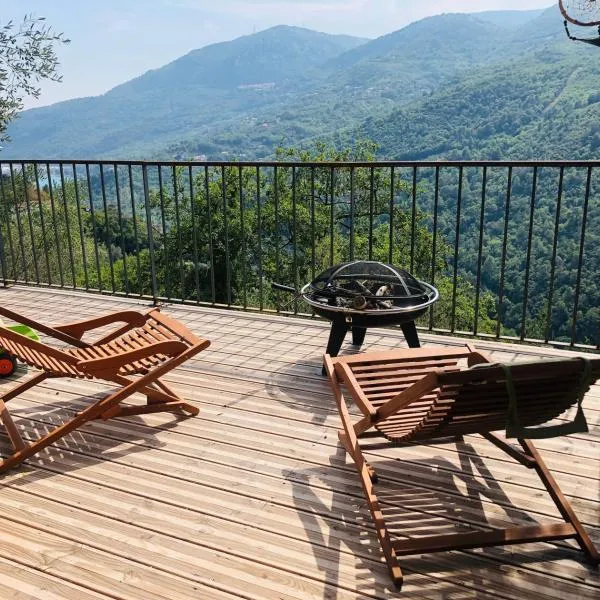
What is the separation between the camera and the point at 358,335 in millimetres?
3859

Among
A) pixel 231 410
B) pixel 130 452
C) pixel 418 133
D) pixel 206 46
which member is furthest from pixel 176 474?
pixel 206 46

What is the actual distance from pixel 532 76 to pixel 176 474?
54.3m

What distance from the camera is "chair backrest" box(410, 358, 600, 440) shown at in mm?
1693

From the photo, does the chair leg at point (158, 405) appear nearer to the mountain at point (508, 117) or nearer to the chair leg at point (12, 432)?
the chair leg at point (12, 432)

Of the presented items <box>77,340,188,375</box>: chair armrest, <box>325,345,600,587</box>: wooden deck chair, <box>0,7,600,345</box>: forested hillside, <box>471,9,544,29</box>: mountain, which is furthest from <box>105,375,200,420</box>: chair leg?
<box>471,9,544,29</box>: mountain

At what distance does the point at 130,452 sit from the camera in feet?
8.57

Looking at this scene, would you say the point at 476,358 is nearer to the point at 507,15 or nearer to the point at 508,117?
the point at 508,117

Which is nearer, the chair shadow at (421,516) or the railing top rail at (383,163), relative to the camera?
the chair shadow at (421,516)

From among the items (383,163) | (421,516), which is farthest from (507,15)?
(421,516)

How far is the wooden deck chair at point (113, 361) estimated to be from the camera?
8.41 feet

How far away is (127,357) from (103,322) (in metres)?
0.47

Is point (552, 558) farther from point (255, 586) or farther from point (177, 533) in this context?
point (177, 533)

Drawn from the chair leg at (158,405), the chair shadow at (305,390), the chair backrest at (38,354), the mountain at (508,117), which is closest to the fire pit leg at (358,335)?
the chair shadow at (305,390)

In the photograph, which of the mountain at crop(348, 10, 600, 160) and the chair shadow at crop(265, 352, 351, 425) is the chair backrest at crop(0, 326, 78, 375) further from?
the mountain at crop(348, 10, 600, 160)
